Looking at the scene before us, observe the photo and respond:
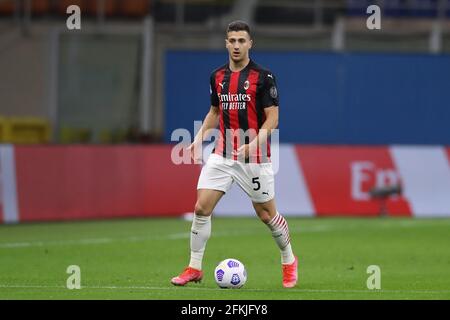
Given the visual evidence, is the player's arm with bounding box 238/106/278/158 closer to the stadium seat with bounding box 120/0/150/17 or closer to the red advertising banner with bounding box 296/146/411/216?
the red advertising banner with bounding box 296/146/411/216

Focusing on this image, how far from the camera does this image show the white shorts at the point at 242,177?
11.1 meters

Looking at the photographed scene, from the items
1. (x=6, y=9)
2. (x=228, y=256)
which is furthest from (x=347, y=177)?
(x=6, y=9)

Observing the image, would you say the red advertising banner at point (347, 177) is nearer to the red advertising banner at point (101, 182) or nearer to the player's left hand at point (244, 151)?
the red advertising banner at point (101, 182)

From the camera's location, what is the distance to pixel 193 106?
25.1 metres

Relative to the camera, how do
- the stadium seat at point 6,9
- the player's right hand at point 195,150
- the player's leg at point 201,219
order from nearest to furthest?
1. the player's leg at point 201,219
2. the player's right hand at point 195,150
3. the stadium seat at point 6,9

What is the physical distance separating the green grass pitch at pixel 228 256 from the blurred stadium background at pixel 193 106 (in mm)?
323

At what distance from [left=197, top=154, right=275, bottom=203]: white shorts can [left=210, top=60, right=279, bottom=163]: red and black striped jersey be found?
0.07 metres

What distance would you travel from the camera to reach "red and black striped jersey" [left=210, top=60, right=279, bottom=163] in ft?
36.1

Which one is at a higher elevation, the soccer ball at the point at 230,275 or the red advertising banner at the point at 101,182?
the soccer ball at the point at 230,275

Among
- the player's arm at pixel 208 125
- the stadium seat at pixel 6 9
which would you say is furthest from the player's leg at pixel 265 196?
the stadium seat at pixel 6 9

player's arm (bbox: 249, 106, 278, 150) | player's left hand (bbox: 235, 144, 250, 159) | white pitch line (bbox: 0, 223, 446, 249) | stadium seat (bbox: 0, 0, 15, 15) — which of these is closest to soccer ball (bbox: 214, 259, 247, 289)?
player's left hand (bbox: 235, 144, 250, 159)

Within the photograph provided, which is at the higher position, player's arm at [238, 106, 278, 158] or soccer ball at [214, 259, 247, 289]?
player's arm at [238, 106, 278, 158]
